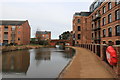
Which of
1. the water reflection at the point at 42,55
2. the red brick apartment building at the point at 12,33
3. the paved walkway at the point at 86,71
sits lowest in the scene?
the water reflection at the point at 42,55

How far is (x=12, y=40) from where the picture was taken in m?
Answer: 49.5

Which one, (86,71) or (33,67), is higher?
(86,71)

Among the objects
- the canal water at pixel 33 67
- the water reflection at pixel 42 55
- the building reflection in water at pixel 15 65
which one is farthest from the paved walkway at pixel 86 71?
the water reflection at pixel 42 55

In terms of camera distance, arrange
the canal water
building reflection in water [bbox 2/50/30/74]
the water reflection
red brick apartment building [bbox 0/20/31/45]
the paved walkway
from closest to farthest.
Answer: the paved walkway → the canal water → building reflection in water [bbox 2/50/30/74] → the water reflection → red brick apartment building [bbox 0/20/31/45]

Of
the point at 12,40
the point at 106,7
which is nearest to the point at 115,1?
the point at 106,7

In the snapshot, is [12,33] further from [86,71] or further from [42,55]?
[86,71]

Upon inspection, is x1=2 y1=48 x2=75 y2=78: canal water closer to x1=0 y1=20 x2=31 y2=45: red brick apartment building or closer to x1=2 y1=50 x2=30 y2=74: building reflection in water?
x1=2 y1=50 x2=30 y2=74: building reflection in water

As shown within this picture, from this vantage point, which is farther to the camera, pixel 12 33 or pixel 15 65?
pixel 12 33

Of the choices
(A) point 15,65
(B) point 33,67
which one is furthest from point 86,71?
(A) point 15,65

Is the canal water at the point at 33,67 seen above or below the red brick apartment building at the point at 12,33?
below

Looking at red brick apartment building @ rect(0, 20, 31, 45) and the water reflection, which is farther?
red brick apartment building @ rect(0, 20, 31, 45)

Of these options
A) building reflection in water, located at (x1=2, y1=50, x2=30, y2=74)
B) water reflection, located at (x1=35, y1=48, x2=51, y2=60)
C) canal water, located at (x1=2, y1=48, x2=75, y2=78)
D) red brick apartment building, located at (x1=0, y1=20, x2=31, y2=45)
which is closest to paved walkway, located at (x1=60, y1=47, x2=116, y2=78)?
canal water, located at (x1=2, y1=48, x2=75, y2=78)

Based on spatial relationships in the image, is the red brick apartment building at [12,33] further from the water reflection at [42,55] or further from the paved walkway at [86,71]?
the paved walkway at [86,71]

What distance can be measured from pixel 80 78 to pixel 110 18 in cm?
1985
